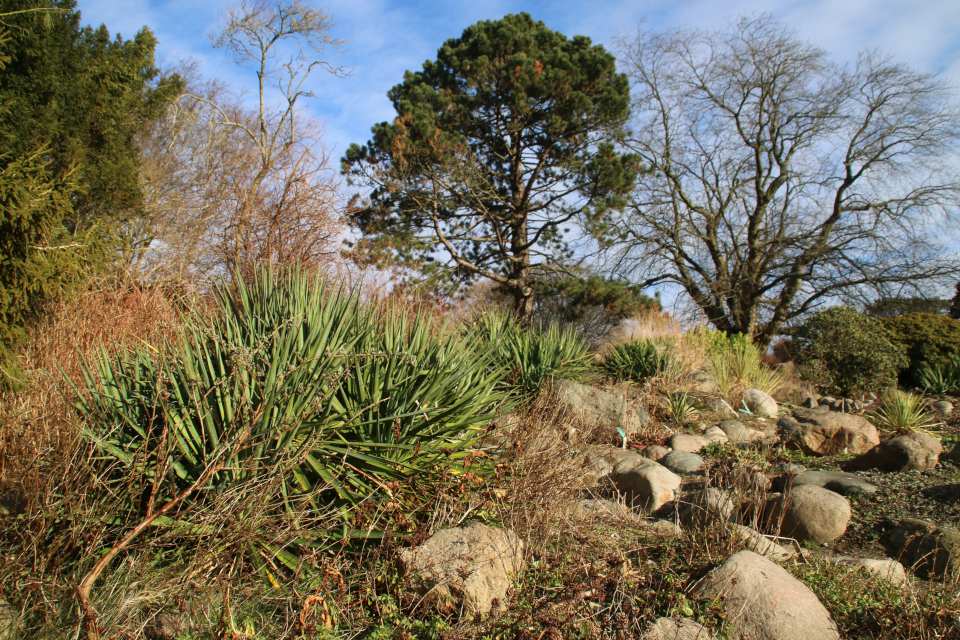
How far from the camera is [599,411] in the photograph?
7758 mm

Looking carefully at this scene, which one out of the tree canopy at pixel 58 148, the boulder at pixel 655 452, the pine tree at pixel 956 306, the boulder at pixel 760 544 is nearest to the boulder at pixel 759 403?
the boulder at pixel 655 452

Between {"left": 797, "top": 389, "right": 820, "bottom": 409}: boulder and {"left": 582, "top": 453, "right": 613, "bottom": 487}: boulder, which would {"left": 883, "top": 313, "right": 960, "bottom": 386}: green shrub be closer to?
{"left": 797, "top": 389, "right": 820, "bottom": 409}: boulder

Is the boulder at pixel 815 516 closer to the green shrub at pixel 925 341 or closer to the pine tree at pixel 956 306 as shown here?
the green shrub at pixel 925 341

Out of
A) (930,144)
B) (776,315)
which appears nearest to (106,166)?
(776,315)

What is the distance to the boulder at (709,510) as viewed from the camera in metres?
3.71

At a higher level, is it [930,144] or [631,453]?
[930,144]

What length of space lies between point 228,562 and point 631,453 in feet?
17.6

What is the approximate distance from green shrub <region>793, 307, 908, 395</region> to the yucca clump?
977 centimetres

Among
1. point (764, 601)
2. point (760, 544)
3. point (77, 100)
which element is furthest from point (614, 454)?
point (77, 100)

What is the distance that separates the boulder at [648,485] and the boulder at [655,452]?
1603mm

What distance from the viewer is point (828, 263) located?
19.6 meters

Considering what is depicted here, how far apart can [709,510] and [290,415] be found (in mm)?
2734

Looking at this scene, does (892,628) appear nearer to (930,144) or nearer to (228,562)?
(228,562)

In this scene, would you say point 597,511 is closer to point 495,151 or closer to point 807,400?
point 807,400
